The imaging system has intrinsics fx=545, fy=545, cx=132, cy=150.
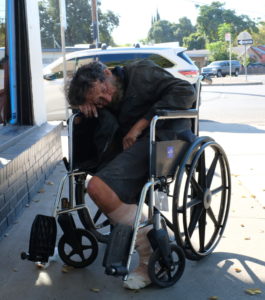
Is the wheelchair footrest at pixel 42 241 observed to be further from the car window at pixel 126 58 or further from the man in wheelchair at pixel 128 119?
the car window at pixel 126 58

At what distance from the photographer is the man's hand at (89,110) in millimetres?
3331

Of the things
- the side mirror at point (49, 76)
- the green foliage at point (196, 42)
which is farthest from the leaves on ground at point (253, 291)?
the green foliage at point (196, 42)

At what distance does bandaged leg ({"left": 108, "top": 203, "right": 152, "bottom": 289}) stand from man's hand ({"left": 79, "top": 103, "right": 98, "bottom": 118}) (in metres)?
0.61

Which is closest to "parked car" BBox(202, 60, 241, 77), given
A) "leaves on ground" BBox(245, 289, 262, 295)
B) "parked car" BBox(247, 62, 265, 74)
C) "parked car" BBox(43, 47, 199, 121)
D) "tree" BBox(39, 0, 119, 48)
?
"parked car" BBox(247, 62, 265, 74)

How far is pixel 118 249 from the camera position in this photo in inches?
118

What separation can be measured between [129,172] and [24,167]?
201cm

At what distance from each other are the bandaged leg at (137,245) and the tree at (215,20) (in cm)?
9079

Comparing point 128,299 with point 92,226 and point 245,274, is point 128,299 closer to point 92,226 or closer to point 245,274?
point 92,226

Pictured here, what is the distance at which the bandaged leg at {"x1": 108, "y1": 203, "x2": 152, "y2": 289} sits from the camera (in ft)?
10.5

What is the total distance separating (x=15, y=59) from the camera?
21.4ft

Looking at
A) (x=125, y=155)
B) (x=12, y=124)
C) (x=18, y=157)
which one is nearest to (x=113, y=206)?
(x=125, y=155)

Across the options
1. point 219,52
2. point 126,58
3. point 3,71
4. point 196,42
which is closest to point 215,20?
point 196,42

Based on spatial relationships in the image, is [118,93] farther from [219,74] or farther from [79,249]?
[219,74]

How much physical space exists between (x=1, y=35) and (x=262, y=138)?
5.01m
